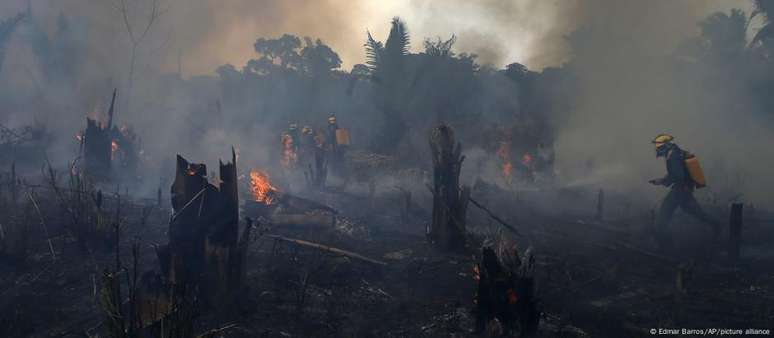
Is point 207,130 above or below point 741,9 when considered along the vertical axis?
below

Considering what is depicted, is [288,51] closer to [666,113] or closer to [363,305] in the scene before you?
[666,113]

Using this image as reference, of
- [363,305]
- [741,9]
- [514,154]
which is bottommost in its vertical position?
[363,305]

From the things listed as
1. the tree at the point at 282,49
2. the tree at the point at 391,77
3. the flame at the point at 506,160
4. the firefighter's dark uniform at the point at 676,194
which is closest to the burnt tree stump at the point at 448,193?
the firefighter's dark uniform at the point at 676,194

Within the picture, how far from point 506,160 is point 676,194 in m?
9.76

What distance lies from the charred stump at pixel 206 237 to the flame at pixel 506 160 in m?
14.3

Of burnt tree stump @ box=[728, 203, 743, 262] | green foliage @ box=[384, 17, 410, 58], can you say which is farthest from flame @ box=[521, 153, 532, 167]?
burnt tree stump @ box=[728, 203, 743, 262]

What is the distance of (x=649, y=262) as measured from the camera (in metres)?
8.47

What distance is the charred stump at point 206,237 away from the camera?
233 inches

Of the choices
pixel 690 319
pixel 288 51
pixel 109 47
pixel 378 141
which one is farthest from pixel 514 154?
pixel 109 47

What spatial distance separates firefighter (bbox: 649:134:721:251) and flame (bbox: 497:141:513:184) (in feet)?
29.8

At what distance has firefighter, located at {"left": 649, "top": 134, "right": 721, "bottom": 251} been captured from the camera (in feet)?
30.5

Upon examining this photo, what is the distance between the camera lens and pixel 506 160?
62.8 feet

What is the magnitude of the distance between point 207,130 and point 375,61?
357 inches

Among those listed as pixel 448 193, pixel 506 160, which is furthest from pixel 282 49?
pixel 448 193
